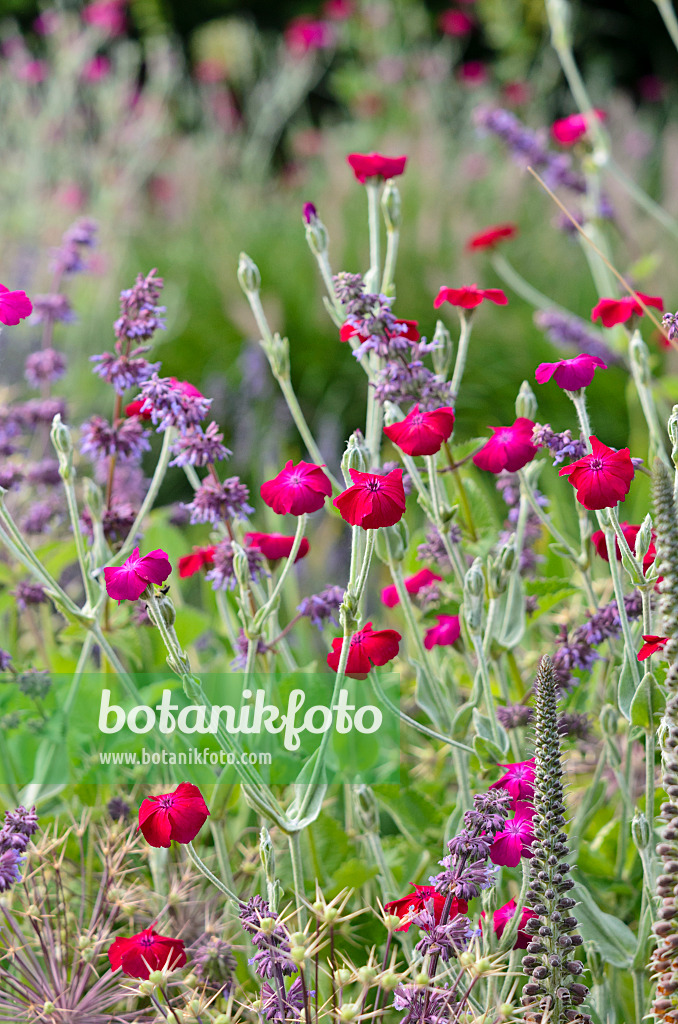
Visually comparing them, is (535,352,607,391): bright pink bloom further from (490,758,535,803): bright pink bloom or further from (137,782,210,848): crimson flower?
(137,782,210,848): crimson flower

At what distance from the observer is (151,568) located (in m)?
1.01

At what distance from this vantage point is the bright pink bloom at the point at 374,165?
1.46m

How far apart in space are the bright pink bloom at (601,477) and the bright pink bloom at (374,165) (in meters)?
0.65

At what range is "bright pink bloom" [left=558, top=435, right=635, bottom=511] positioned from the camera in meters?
1.03

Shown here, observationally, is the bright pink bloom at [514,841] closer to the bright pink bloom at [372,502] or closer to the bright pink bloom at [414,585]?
the bright pink bloom at [372,502]

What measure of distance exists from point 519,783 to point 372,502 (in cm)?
35

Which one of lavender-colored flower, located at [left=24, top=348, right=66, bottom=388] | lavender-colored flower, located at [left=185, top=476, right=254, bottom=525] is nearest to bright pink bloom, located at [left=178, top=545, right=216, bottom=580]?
lavender-colored flower, located at [left=185, top=476, right=254, bottom=525]

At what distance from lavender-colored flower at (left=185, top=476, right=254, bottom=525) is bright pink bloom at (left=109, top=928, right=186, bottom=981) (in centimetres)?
51

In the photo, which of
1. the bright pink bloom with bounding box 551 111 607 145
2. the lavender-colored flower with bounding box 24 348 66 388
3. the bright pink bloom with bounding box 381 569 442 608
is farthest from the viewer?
the bright pink bloom with bounding box 551 111 607 145

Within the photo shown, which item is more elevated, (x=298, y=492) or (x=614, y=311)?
(x=614, y=311)

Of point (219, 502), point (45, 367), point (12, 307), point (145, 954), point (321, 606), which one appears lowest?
point (145, 954)

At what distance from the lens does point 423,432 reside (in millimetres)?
1120

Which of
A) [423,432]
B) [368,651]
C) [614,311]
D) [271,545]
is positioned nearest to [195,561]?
[271,545]

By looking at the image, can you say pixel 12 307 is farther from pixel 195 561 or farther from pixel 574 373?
pixel 574 373
